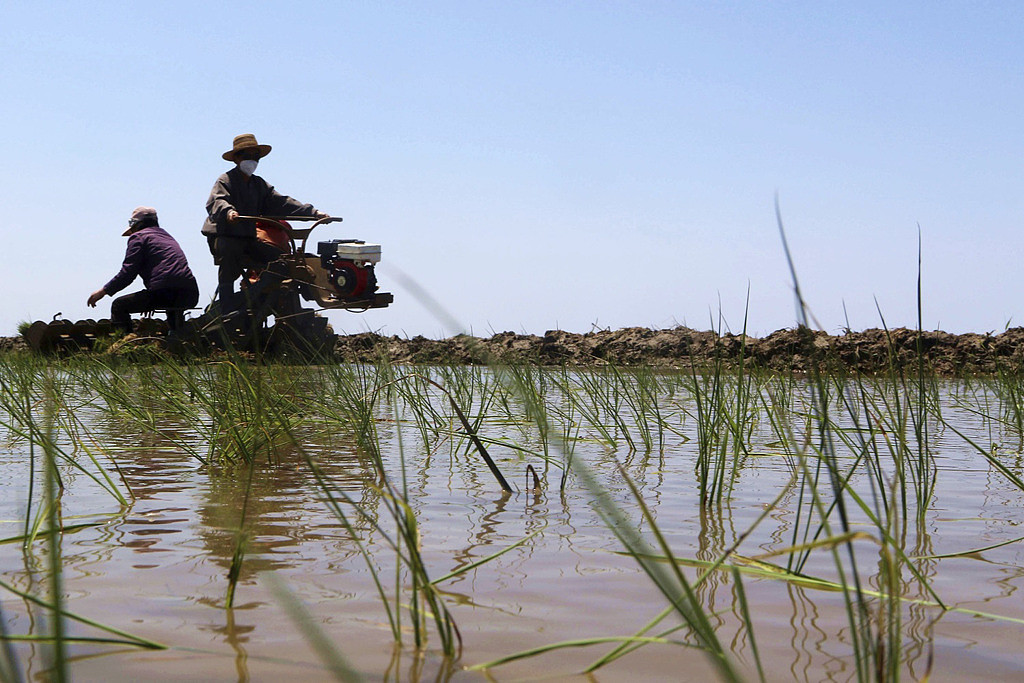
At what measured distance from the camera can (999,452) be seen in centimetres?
320

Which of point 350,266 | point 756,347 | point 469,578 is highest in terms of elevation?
point 350,266

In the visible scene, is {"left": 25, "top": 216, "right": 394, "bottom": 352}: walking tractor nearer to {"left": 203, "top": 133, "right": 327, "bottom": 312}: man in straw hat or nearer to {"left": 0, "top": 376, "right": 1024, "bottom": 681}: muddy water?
{"left": 203, "top": 133, "right": 327, "bottom": 312}: man in straw hat

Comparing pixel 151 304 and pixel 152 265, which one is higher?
A: pixel 152 265

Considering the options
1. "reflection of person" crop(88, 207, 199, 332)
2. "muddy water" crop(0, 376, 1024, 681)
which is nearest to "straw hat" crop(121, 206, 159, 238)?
"reflection of person" crop(88, 207, 199, 332)

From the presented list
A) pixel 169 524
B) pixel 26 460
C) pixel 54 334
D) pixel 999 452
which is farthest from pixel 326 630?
pixel 54 334

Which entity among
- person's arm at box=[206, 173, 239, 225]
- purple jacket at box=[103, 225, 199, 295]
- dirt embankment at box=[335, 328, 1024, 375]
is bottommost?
dirt embankment at box=[335, 328, 1024, 375]

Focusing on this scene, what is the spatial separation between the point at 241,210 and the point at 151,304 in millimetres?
1337

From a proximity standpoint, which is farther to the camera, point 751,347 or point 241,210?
point 751,347

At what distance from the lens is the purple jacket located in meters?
8.88

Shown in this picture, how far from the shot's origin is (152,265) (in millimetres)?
8977

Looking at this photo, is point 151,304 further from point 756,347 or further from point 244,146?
point 756,347

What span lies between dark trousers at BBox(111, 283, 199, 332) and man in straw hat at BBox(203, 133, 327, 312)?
675 millimetres

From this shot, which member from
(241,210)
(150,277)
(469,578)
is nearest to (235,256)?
(241,210)

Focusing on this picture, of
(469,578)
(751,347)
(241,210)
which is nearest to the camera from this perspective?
(469,578)
